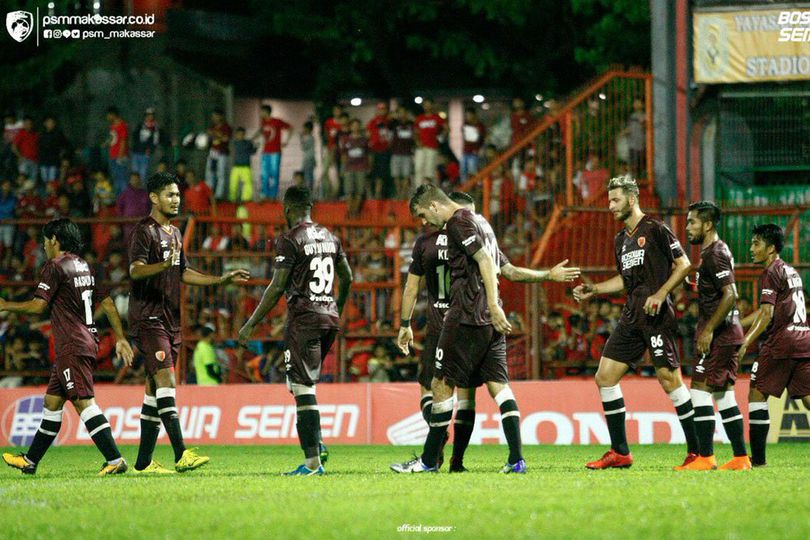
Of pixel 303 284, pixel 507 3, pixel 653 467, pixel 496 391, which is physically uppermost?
pixel 507 3

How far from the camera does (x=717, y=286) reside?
11969mm

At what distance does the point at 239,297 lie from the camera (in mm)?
19859

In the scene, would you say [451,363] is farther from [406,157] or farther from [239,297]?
[406,157]

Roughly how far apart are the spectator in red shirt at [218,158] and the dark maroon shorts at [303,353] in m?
16.2

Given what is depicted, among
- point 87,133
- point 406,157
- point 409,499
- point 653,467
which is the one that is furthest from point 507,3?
point 409,499

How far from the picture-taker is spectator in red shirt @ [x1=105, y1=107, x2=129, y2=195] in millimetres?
27766

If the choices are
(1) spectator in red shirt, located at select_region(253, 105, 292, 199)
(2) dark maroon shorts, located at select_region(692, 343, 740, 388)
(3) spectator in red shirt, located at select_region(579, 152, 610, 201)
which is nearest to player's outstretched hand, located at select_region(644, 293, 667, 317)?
(2) dark maroon shorts, located at select_region(692, 343, 740, 388)

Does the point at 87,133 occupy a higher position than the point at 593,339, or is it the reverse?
the point at 87,133

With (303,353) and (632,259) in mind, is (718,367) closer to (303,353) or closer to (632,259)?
(632,259)

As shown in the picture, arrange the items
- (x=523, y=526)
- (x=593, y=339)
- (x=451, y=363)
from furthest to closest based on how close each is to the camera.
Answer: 1. (x=593, y=339)
2. (x=451, y=363)
3. (x=523, y=526)

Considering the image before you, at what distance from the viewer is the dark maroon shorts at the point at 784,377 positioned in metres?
12.5

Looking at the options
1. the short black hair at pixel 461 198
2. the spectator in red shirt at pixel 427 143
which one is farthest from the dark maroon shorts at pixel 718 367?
the spectator in red shirt at pixel 427 143

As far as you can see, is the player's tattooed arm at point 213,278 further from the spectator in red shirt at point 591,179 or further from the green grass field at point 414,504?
the spectator in red shirt at point 591,179

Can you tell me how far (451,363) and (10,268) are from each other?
1314 centimetres
